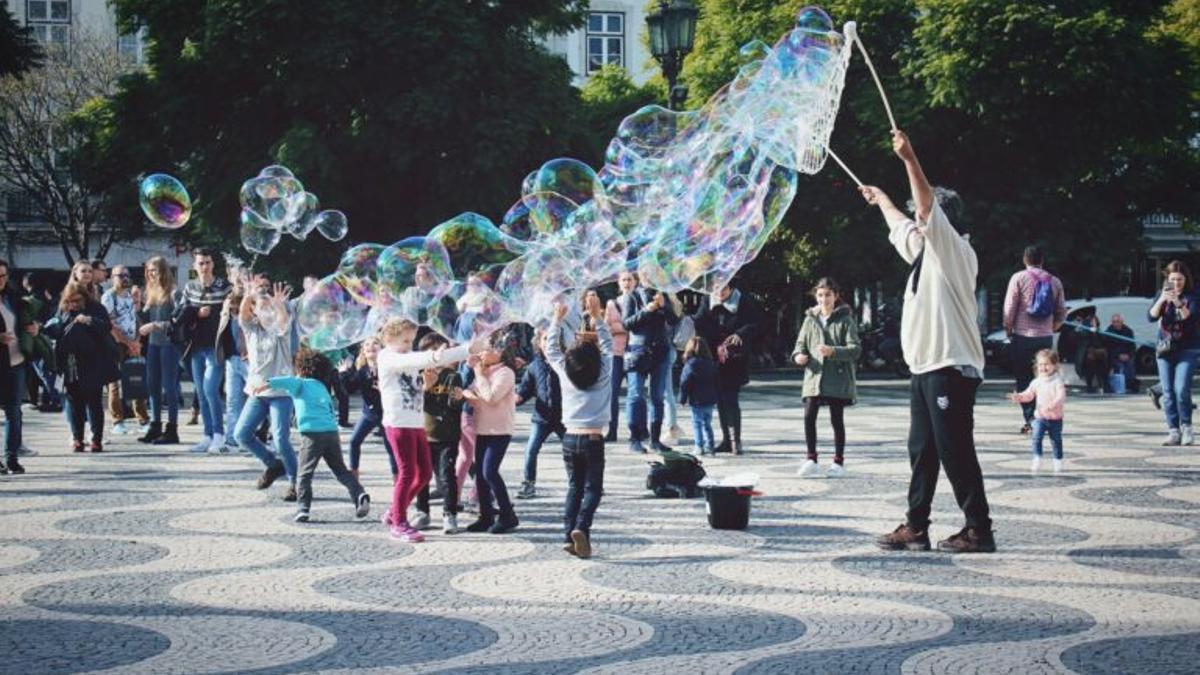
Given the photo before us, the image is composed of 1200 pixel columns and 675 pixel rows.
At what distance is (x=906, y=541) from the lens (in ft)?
27.3

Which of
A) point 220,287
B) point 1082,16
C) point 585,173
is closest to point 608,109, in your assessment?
point 1082,16

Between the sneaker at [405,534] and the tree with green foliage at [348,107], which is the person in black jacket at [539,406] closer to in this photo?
the sneaker at [405,534]

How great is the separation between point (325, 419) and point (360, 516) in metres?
0.71

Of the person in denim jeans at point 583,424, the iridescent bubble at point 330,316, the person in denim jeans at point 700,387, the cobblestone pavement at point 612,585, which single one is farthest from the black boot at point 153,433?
the person in denim jeans at point 583,424

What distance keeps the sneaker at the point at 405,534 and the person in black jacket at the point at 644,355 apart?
5.47m

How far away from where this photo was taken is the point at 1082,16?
3073 cm

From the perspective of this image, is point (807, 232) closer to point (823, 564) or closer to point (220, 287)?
point (220, 287)

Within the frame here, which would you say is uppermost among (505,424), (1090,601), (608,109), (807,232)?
(608,109)

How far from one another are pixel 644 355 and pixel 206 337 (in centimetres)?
451

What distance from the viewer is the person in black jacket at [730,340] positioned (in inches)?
566

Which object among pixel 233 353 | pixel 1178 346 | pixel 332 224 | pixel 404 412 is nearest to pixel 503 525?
pixel 404 412

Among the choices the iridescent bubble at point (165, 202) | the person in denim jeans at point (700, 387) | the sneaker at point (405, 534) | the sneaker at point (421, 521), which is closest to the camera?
the sneaker at point (405, 534)

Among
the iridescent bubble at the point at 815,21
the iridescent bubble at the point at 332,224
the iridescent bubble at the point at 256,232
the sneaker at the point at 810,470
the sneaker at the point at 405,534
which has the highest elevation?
the iridescent bubble at the point at 815,21

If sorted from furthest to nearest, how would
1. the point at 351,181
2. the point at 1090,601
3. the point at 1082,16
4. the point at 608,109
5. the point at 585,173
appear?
the point at 608,109
the point at 1082,16
the point at 351,181
the point at 585,173
the point at 1090,601
